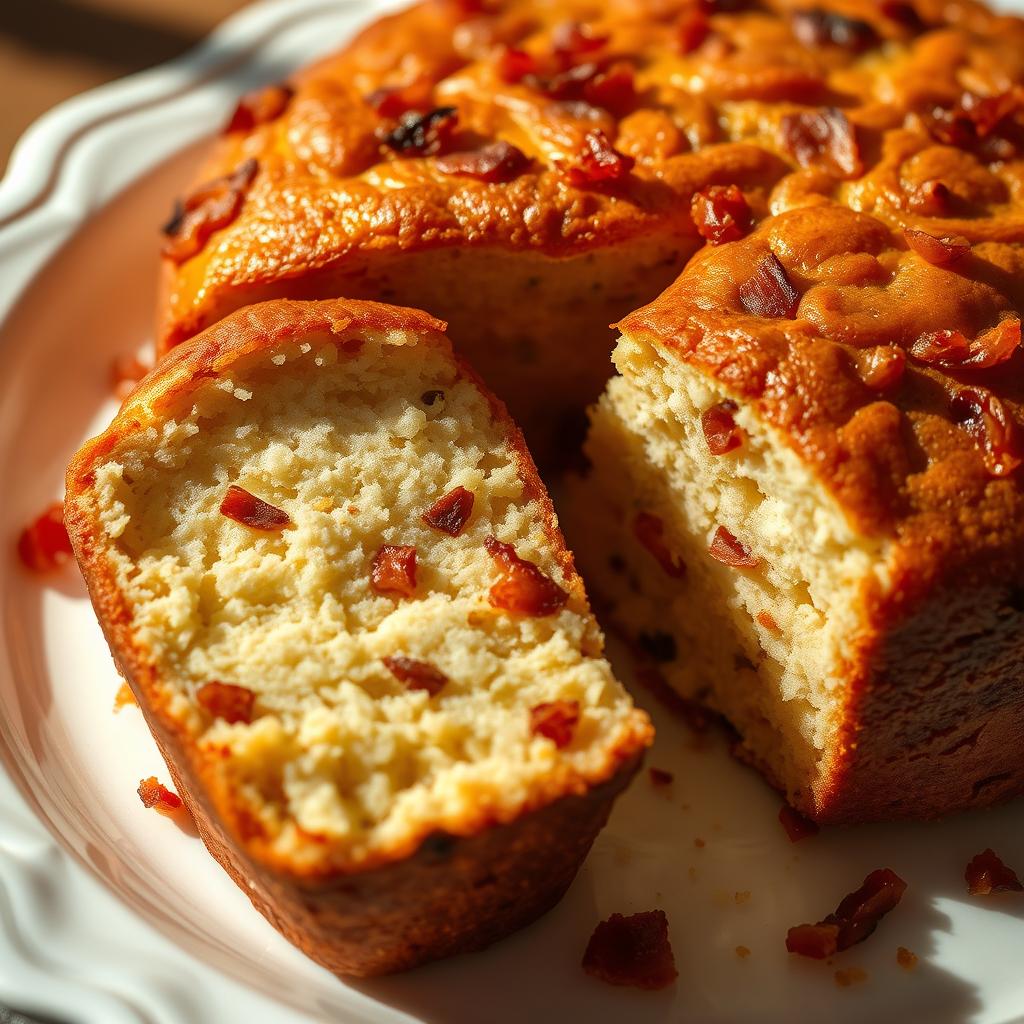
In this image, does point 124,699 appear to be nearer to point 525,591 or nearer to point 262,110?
point 525,591

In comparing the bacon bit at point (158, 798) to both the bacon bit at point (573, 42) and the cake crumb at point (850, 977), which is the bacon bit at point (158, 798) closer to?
the cake crumb at point (850, 977)

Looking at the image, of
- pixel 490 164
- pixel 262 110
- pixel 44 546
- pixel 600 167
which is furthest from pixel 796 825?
pixel 262 110

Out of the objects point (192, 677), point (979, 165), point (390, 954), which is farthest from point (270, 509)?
point (979, 165)

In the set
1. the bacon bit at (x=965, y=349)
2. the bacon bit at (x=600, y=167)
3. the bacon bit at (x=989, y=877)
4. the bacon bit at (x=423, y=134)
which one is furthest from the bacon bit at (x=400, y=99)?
the bacon bit at (x=989, y=877)

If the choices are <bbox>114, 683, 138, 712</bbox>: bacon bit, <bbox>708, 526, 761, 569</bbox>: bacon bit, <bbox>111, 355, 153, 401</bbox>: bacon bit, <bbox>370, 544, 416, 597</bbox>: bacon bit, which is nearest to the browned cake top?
<bbox>708, 526, 761, 569</bbox>: bacon bit

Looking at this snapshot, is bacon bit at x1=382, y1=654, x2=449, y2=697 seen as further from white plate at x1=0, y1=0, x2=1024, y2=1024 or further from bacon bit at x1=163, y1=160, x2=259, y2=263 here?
bacon bit at x1=163, y1=160, x2=259, y2=263
